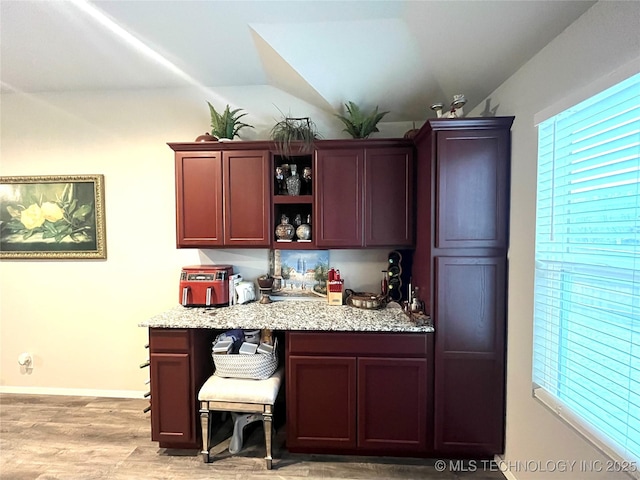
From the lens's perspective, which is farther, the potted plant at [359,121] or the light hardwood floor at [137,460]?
the potted plant at [359,121]

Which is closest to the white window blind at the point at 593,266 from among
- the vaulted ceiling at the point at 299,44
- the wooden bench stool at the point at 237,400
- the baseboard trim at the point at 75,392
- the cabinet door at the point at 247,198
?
the vaulted ceiling at the point at 299,44

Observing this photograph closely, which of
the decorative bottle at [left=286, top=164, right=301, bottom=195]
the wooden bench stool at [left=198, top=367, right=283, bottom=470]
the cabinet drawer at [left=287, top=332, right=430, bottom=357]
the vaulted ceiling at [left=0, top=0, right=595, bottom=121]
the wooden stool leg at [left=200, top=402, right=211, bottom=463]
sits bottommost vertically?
the wooden stool leg at [left=200, top=402, right=211, bottom=463]

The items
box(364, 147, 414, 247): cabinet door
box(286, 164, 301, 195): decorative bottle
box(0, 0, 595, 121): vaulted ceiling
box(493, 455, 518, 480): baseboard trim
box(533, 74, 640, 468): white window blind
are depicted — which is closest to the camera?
box(533, 74, 640, 468): white window blind

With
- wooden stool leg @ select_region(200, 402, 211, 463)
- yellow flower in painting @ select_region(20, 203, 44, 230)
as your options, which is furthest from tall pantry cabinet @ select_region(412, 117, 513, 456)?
yellow flower in painting @ select_region(20, 203, 44, 230)

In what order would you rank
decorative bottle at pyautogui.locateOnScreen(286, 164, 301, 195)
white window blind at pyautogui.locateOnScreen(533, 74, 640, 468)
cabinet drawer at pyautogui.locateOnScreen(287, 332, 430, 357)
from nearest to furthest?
white window blind at pyautogui.locateOnScreen(533, 74, 640, 468) < cabinet drawer at pyautogui.locateOnScreen(287, 332, 430, 357) < decorative bottle at pyautogui.locateOnScreen(286, 164, 301, 195)

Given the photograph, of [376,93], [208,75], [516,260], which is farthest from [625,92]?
[208,75]

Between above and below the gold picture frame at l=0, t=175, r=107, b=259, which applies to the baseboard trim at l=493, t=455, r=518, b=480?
below

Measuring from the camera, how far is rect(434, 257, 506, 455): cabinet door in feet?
6.04

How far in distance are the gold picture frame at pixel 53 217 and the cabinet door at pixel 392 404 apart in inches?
99.7

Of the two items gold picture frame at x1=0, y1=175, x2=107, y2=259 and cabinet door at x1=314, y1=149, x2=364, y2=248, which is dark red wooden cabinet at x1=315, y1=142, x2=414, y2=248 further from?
gold picture frame at x1=0, y1=175, x2=107, y2=259

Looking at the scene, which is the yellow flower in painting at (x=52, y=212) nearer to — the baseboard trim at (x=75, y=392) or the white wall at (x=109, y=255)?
the white wall at (x=109, y=255)

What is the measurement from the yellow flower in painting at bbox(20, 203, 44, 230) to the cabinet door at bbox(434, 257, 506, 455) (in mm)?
3415

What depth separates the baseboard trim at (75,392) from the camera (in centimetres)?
271

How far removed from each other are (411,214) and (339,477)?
1798 mm
